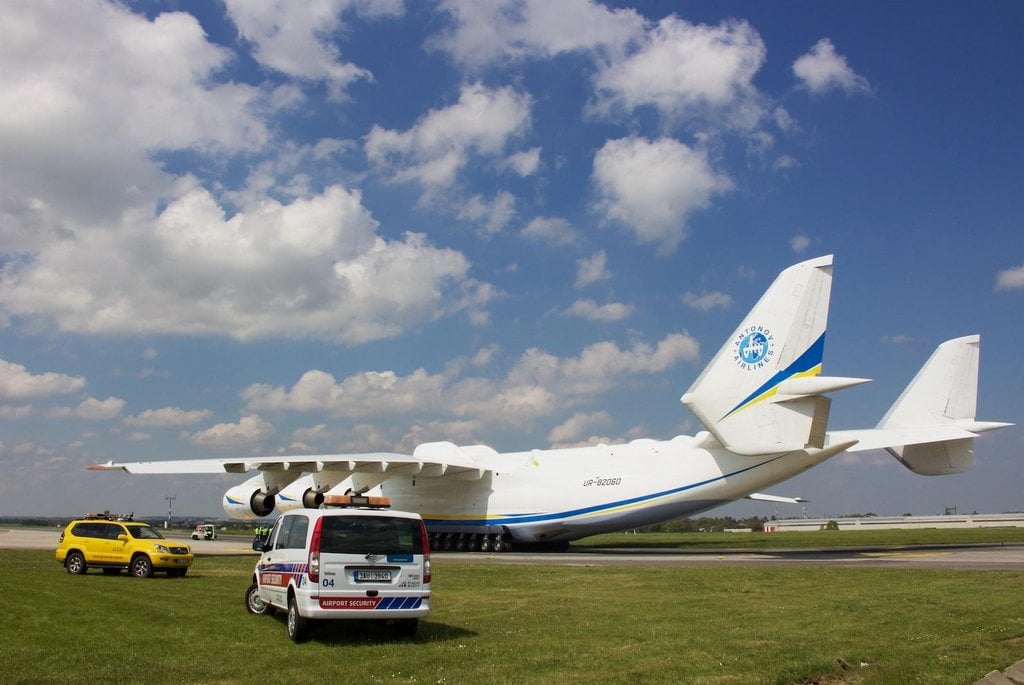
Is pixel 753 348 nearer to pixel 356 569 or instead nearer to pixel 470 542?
Answer: pixel 470 542

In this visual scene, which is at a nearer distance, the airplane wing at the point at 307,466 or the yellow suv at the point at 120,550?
the yellow suv at the point at 120,550

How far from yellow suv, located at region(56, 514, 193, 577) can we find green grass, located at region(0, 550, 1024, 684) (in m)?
2.08

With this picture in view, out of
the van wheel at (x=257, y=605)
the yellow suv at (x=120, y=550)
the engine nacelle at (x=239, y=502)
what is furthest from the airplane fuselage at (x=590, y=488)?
the van wheel at (x=257, y=605)

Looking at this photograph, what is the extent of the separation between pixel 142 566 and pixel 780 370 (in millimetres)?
18450

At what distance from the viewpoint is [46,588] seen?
54.8 feet

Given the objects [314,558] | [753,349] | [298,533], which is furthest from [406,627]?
[753,349]

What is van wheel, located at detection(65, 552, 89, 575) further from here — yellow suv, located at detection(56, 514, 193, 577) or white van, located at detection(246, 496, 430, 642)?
white van, located at detection(246, 496, 430, 642)

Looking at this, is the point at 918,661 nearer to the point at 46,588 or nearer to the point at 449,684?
the point at 449,684

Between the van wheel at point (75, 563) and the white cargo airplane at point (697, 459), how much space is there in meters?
10.5

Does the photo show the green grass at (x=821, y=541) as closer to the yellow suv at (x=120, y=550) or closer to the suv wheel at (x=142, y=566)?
the yellow suv at (x=120, y=550)

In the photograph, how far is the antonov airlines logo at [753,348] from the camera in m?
25.2

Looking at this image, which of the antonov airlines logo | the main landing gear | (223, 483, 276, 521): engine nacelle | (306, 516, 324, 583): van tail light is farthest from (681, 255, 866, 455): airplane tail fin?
(223, 483, 276, 521): engine nacelle

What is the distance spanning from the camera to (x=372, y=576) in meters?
10.6

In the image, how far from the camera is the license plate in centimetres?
1055
